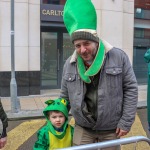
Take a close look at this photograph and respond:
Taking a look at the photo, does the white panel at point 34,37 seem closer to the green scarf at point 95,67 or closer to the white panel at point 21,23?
the white panel at point 21,23

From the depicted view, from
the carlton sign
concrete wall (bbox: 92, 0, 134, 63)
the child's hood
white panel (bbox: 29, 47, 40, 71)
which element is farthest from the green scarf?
concrete wall (bbox: 92, 0, 134, 63)

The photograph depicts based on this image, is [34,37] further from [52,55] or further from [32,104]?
[32,104]

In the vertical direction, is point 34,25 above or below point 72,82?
above

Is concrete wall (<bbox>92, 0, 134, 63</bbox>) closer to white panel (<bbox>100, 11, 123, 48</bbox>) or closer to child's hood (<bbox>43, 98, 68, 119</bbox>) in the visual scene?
white panel (<bbox>100, 11, 123, 48</bbox>)

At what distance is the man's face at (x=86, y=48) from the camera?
2506 mm

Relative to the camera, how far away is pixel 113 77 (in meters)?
2.60

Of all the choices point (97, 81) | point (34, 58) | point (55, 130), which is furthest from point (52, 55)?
point (97, 81)

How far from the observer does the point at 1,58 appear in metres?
9.70

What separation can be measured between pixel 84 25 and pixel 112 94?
24.8 inches

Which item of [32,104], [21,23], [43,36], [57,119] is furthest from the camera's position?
[43,36]

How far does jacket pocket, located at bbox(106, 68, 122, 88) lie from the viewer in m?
2.59

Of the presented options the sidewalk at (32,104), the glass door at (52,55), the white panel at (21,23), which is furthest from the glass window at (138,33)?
the white panel at (21,23)

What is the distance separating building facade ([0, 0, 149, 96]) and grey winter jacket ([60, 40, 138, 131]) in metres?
7.42

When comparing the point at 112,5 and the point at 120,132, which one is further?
the point at 112,5
